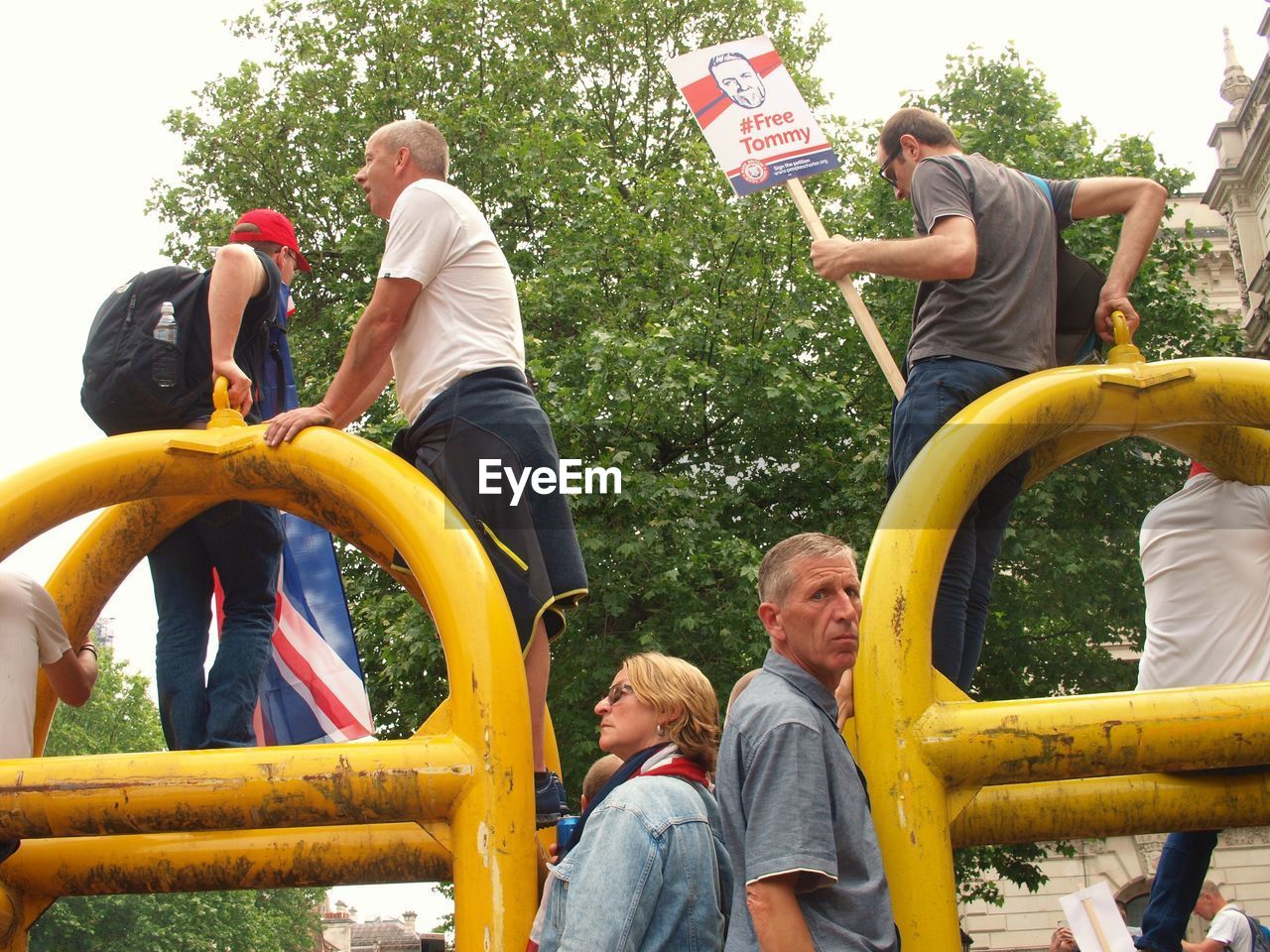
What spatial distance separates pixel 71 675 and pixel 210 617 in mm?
507

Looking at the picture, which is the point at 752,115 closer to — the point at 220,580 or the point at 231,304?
the point at 231,304

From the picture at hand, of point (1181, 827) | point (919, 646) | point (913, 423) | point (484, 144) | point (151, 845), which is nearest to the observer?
point (919, 646)

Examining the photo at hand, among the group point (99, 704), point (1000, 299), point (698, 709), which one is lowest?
point (99, 704)

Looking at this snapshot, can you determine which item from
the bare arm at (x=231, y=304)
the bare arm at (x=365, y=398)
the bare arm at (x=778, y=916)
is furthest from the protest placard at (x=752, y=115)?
the bare arm at (x=778, y=916)

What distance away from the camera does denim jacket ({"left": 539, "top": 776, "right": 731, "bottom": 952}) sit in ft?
7.65

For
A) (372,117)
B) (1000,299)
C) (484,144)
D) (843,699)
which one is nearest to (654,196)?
(484,144)

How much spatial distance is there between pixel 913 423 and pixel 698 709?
102 cm

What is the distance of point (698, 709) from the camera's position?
284 cm

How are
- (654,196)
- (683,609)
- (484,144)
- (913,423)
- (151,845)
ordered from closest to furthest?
(151,845), (913,423), (683,609), (654,196), (484,144)

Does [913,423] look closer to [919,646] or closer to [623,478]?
[919,646]

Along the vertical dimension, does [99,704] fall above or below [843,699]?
below

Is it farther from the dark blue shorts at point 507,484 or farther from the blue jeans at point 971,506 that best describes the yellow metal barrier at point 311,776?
the blue jeans at point 971,506

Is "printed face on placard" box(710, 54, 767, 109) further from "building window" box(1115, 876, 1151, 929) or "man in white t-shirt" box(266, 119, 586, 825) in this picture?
"building window" box(1115, 876, 1151, 929)

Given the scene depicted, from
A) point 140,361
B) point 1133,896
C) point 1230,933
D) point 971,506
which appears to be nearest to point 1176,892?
point 971,506
